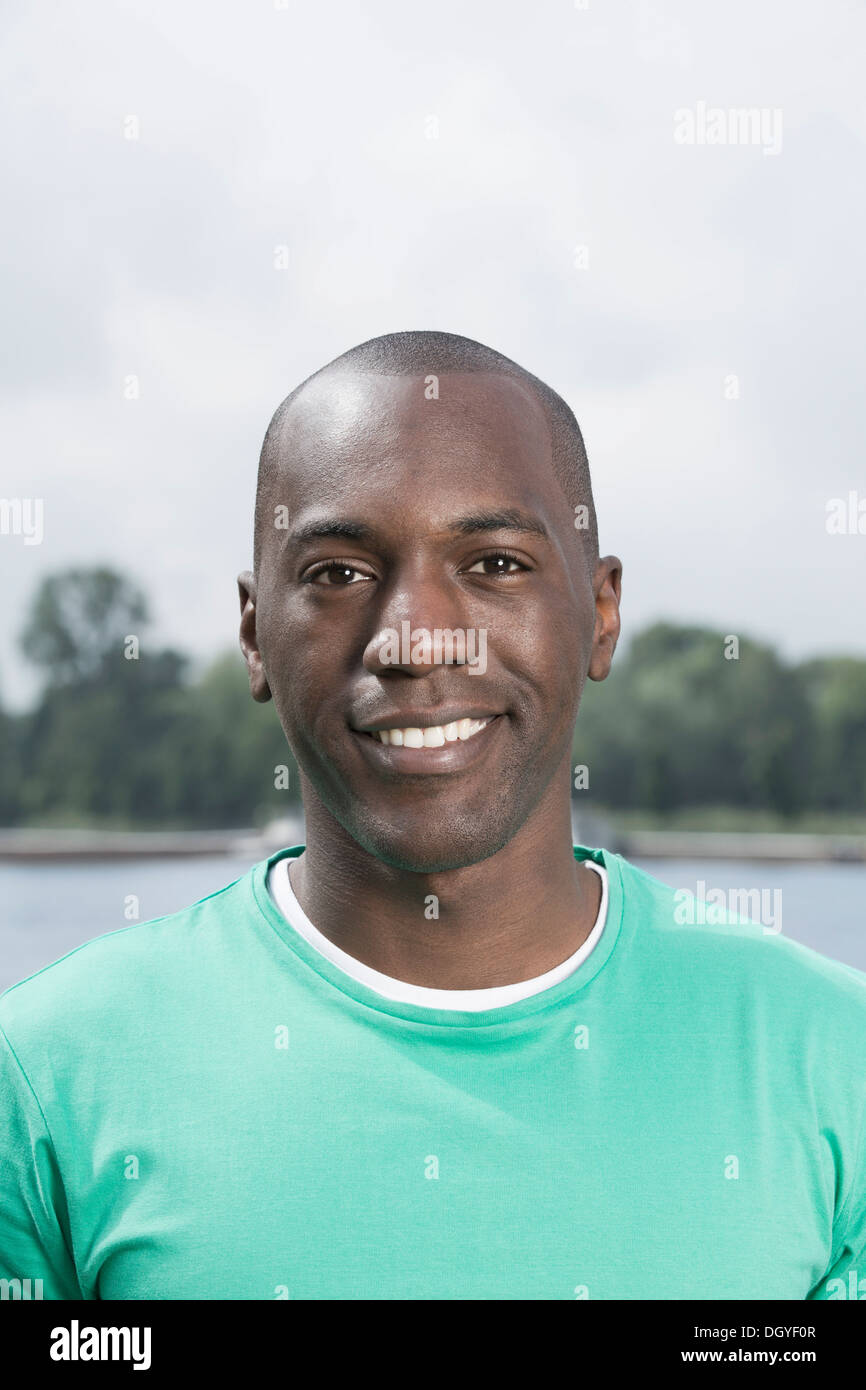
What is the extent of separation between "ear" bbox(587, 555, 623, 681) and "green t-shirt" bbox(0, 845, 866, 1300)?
45 cm

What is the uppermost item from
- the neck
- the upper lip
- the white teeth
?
the upper lip

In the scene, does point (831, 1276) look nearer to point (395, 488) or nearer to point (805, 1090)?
point (805, 1090)

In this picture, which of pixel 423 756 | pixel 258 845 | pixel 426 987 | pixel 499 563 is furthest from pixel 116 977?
pixel 258 845

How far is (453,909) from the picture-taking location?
2.01 meters

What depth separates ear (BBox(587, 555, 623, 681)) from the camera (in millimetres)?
2166

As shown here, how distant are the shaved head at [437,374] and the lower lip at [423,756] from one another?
0.40 meters

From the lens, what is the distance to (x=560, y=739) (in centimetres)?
197

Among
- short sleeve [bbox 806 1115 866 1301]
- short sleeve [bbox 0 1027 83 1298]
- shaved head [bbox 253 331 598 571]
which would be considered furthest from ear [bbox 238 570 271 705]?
short sleeve [bbox 806 1115 866 1301]

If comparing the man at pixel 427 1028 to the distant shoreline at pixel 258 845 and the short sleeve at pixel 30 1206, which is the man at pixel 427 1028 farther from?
the distant shoreline at pixel 258 845

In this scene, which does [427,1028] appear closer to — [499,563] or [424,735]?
[424,735]

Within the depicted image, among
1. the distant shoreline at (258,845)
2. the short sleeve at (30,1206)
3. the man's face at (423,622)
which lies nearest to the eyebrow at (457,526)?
the man's face at (423,622)

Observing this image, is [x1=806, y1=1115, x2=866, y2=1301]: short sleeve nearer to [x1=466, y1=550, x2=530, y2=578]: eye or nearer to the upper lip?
the upper lip

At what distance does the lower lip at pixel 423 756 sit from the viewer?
6.09 feet
